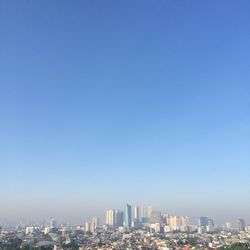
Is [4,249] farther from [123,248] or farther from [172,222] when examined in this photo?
[172,222]

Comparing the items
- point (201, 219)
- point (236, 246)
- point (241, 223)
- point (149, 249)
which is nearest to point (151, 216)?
point (201, 219)

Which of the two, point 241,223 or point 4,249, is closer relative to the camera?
point 4,249

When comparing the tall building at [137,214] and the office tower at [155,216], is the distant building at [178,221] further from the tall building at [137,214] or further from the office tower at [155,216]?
the tall building at [137,214]

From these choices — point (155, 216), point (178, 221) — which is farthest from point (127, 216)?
point (178, 221)

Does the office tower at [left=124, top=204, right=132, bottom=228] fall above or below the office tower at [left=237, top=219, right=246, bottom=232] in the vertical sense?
above

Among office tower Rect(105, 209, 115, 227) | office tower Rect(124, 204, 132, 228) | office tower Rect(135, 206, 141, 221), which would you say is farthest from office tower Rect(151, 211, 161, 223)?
office tower Rect(105, 209, 115, 227)

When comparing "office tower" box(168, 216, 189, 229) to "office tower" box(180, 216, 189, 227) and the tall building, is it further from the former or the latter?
the tall building

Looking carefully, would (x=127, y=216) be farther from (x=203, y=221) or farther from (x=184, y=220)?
(x=203, y=221)

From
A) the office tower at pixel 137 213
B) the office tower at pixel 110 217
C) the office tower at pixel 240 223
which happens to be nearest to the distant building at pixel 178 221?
the office tower at pixel 240 223

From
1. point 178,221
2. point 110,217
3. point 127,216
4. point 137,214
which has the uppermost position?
point 137,214

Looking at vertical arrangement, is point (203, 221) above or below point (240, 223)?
above

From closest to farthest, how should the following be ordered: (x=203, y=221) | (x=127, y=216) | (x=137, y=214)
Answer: (x=203, y=221)
(x=127, y=216)
(x=137, y=214)
